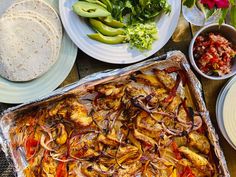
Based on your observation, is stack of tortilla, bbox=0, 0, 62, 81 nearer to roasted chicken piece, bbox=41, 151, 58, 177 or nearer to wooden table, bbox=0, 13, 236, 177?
wooden table, bbox=0, 13, 236, 177

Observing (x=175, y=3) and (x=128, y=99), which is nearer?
(x=128, y=99)

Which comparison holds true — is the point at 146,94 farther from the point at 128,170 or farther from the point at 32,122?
the point at 32,122

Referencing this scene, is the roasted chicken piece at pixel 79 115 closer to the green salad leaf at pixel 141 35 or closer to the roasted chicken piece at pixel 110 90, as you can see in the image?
the roasted chicken piece at pixel 110 90

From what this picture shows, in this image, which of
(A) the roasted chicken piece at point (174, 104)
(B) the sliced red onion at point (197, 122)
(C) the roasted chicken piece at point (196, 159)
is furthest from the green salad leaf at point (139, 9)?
(C) the roasted chicken piece at point (196, 159)

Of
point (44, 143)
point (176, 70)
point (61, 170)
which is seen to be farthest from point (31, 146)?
point (176, 70)

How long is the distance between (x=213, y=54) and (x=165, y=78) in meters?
0.31

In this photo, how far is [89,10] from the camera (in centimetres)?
282

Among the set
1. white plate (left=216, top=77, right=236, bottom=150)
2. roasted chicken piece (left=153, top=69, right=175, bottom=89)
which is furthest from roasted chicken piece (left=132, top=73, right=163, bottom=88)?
white plate (left=216, top=77, right=236, bottom=150)

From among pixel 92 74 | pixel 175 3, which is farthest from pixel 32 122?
pixel 175 3

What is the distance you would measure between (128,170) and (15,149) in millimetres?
538

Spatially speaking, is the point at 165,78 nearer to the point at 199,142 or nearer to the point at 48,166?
the point at 199,142

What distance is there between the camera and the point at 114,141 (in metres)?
2.76

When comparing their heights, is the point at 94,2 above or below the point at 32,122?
above

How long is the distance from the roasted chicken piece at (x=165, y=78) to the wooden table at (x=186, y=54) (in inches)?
10.6
